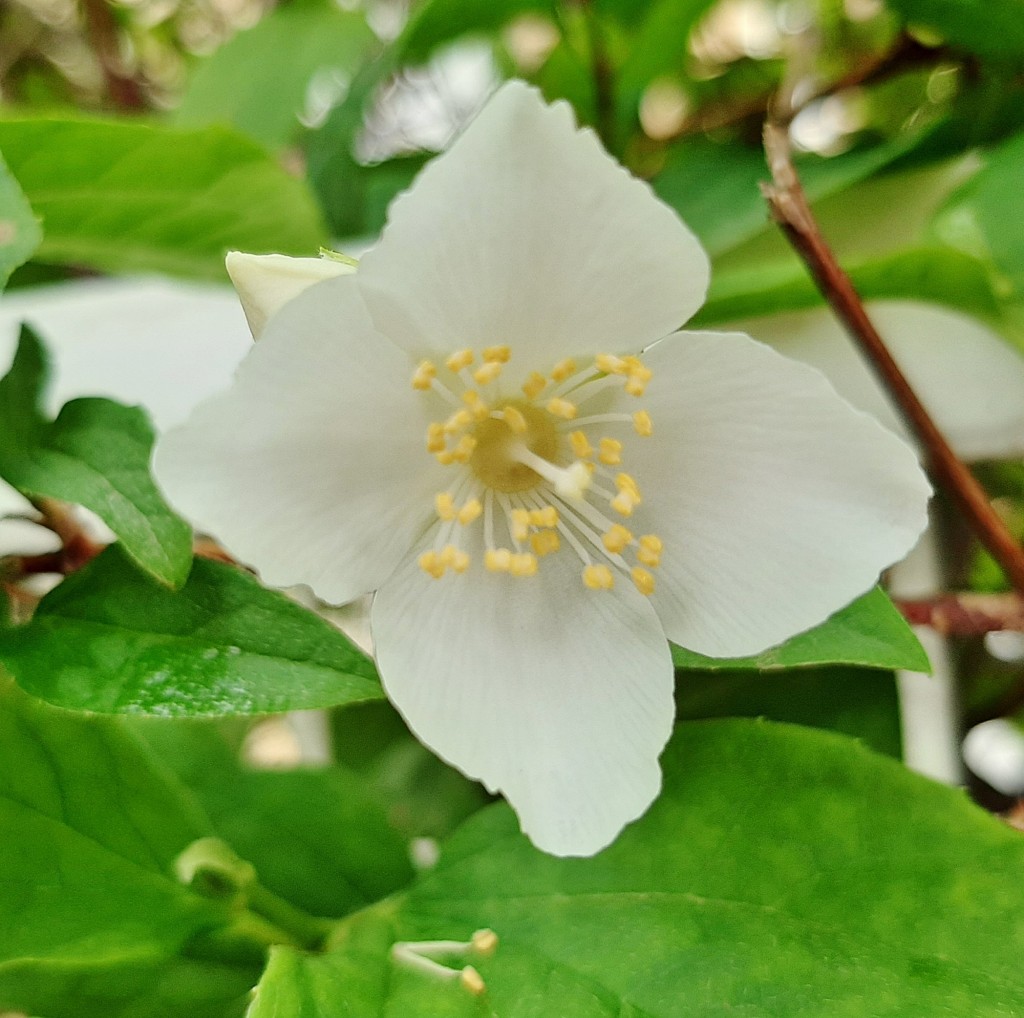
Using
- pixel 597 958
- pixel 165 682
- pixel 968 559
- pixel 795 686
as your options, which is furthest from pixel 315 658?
pixel 968 559

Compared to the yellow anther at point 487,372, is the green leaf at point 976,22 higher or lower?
higher

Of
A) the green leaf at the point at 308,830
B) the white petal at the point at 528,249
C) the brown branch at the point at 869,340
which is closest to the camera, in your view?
the white petal at the point at 528,249

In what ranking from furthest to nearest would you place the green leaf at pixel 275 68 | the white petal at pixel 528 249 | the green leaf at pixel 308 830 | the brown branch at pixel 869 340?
1. the green leaf at pixel 275 68
2. the green leaf at pixel 308 830
3. the brown branch at pixel 869 340
4. the white petal at pixel 528 249

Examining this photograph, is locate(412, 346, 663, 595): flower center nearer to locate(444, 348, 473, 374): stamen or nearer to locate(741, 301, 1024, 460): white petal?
locate(444, 348, 473, 374): stamen

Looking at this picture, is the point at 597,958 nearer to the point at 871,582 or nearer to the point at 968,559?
the point at 871,582

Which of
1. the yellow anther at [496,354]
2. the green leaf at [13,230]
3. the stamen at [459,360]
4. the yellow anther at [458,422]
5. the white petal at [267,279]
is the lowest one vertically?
the yellow anther at [458,422]

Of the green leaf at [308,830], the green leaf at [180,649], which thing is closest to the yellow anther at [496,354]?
the green leaf at [180,649]

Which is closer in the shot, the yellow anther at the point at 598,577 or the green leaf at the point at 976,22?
the yellow anther at the point at 598,577

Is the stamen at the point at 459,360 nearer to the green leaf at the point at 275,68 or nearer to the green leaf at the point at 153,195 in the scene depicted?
the green leaf at the point at 153,195
